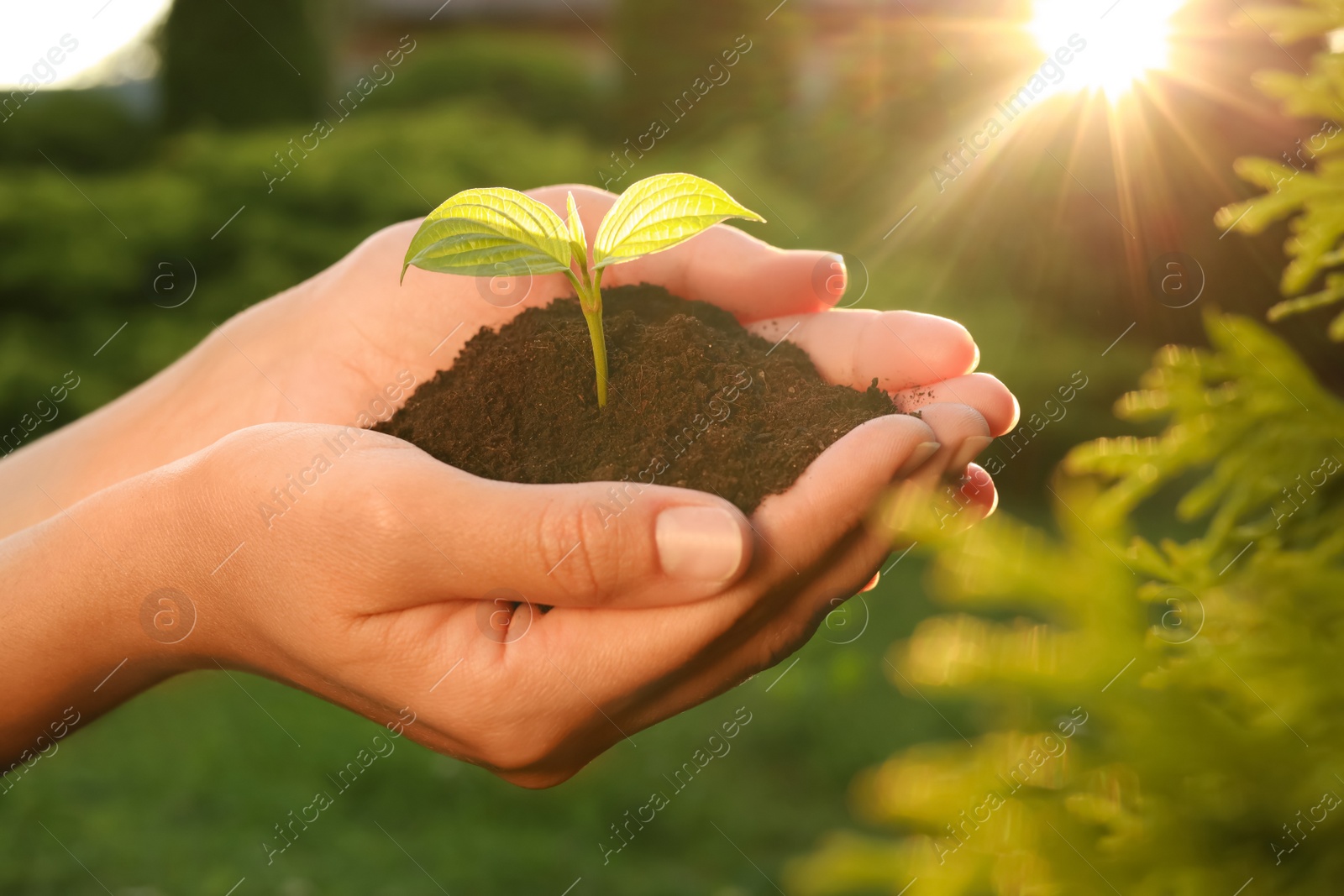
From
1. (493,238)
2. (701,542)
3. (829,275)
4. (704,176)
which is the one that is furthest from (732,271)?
(704,176)

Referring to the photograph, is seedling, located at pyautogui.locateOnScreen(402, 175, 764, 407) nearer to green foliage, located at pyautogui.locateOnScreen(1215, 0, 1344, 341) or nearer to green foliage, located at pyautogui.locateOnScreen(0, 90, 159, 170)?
green foliage, located at pyautogui.locateOnScreen(1215, 0, 1344, 341)

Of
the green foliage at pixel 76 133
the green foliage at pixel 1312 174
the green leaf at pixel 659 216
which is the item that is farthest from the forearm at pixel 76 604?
the green foliage at pixel 76 133

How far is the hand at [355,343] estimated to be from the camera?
248cm

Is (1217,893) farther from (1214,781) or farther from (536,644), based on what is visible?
(536,644)

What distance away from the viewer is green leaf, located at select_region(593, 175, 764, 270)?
6.13 feet

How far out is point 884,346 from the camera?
2221mm

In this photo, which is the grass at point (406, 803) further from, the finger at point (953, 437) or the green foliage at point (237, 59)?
the green foliage at point (237, 59)

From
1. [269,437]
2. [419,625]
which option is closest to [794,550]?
[419,625]

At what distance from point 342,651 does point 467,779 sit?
10.1ft

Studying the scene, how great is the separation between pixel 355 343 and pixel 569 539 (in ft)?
4.53

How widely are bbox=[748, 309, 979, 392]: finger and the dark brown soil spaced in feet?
0.34

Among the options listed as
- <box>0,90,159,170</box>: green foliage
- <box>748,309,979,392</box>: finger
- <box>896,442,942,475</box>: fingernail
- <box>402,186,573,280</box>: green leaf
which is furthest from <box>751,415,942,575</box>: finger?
<box>0,90,159,170</box>: green foliage

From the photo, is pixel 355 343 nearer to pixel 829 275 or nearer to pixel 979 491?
pixel 829 275

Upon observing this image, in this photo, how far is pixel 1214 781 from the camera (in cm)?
95
